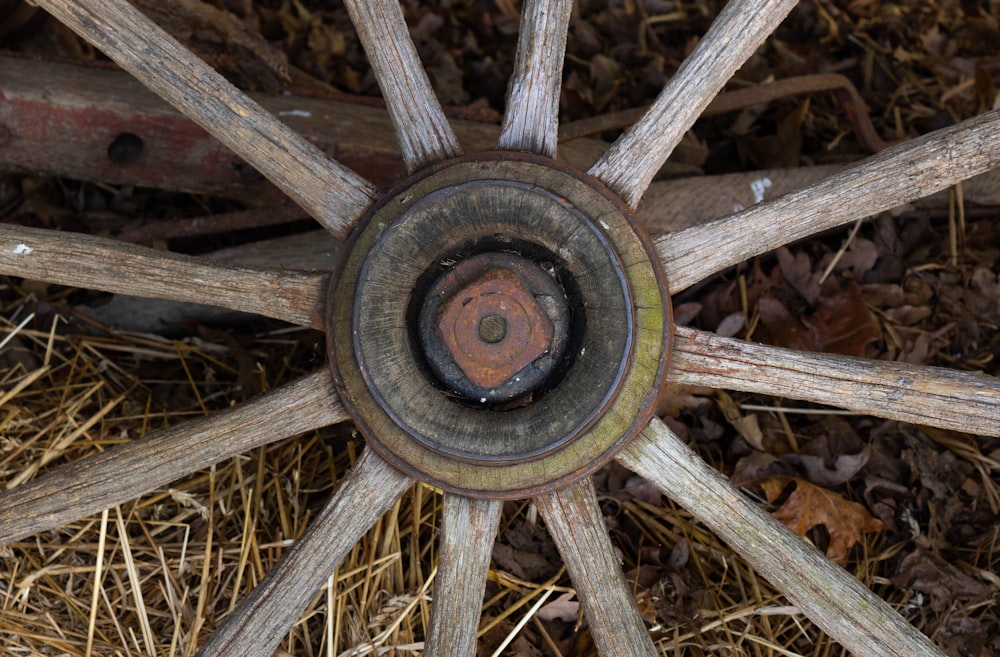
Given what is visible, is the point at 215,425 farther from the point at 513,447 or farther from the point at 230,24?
the point at 230,24

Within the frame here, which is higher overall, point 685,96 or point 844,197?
point 685,96

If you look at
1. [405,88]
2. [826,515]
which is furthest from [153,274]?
[826,515]

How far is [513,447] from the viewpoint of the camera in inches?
53.2

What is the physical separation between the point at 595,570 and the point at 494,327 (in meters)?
0.44

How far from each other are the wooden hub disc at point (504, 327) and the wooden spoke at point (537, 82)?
5 centimetres

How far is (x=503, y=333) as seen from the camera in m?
1.35

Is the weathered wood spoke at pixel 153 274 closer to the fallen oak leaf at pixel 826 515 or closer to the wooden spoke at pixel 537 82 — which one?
the wooden spoke at pixel 537 82

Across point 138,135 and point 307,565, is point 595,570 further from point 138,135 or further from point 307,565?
point 138,135

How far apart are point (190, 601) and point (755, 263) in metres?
1.60

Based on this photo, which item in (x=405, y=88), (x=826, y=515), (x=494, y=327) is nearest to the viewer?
(x=494, y=327)

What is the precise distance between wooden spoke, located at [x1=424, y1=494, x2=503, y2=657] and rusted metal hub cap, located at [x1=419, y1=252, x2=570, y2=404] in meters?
0.19

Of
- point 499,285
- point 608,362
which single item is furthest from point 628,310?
point 499,285

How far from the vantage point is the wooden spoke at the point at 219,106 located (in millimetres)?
1407

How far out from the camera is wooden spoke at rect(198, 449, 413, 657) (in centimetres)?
137
